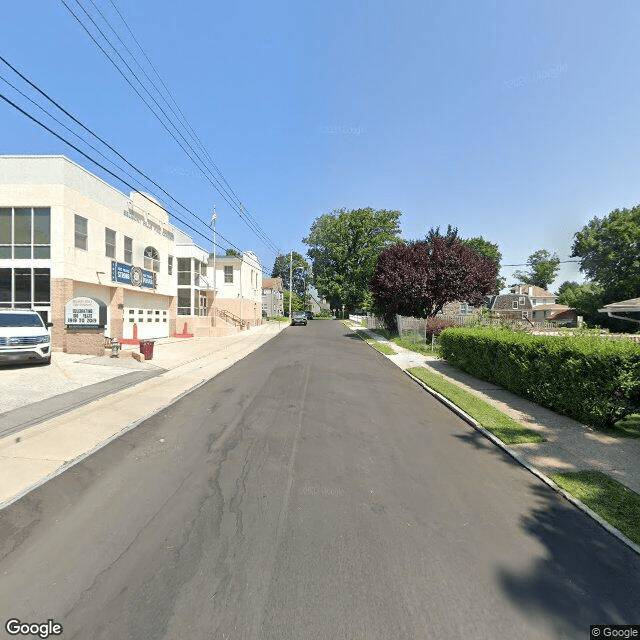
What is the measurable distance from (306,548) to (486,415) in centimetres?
572

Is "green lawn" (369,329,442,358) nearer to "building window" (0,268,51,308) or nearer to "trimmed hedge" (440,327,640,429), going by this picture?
"trimmed hedge" (440,327,640,429)

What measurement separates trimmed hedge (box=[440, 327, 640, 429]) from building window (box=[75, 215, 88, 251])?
18.0 meters

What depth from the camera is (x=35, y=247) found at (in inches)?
632

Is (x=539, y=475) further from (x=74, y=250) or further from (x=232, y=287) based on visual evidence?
(x=232, y=287)

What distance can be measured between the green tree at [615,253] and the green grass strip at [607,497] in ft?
150

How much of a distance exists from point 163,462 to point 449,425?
530cm

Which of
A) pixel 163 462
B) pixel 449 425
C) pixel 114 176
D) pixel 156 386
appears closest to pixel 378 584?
pixel 163 462

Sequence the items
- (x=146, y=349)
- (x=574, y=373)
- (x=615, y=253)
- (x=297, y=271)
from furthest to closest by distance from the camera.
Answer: (x=297, y=271)
(x=615, y=253)
(x=146, y=349)
(x=574, y=373)

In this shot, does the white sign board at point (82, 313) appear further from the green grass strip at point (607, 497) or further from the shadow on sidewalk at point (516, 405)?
the green grass strip at point (607, 497)

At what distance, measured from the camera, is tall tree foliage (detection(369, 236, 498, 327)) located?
24.3 metres

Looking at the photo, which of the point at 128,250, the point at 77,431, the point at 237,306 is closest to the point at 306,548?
the point at 77,431

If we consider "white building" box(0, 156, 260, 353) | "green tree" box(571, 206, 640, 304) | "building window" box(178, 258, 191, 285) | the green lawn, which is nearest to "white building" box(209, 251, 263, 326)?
"building window" box(178, 258, 191, 285)

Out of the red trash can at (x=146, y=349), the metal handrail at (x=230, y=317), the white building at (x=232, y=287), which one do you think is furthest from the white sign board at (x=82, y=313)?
the white building at (x=232, y=287)

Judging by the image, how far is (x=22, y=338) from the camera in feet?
38.6
